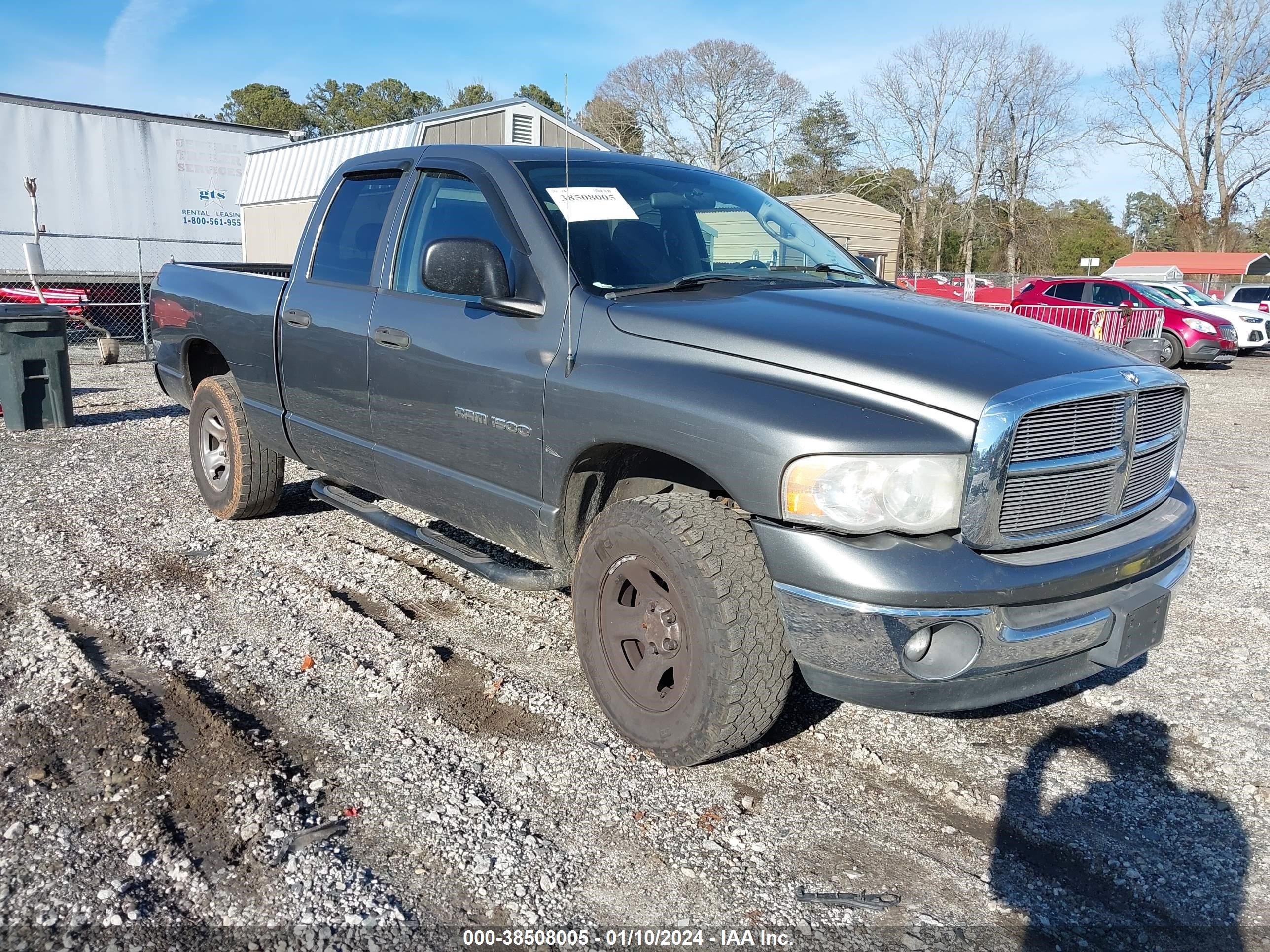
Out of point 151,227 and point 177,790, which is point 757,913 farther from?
point 151,227

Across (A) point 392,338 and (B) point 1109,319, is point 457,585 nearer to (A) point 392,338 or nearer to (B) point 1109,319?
(A) point 392,338

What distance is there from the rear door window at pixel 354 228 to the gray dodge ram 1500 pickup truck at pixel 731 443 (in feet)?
0.09

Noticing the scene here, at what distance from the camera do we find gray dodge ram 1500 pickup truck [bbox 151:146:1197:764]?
2521 millimetres

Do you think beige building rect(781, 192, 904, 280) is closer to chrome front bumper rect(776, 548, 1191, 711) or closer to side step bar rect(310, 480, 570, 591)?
side step bar rect(310, 480, 570, 591)

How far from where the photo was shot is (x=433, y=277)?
338cm

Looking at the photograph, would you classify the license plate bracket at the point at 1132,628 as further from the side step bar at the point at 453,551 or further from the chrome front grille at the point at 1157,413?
the side step bar at the point at 453,551

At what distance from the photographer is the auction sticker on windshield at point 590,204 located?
3512 millimetres

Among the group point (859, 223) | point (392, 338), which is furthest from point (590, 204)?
point (859, 223)

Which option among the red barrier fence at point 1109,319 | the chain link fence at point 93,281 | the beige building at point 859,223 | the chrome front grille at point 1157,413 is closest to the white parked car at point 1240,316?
the red barrier fence at point 1109,319

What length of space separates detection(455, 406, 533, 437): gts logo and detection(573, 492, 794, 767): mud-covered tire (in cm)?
44

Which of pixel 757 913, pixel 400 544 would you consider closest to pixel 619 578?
pixel 757 913

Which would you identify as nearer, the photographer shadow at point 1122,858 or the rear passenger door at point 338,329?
the photographer shadow at point 1122,858

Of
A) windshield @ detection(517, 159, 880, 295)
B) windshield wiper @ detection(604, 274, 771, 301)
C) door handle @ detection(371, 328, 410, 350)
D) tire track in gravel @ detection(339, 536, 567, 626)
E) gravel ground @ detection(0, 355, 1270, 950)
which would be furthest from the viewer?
tire track in gravel @ detection(339, 536, 567, 626)

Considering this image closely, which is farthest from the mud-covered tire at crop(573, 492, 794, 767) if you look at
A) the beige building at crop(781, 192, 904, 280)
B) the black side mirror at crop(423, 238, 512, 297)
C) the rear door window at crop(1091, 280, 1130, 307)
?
the beige building at crop(781, 192, 904, 280)
